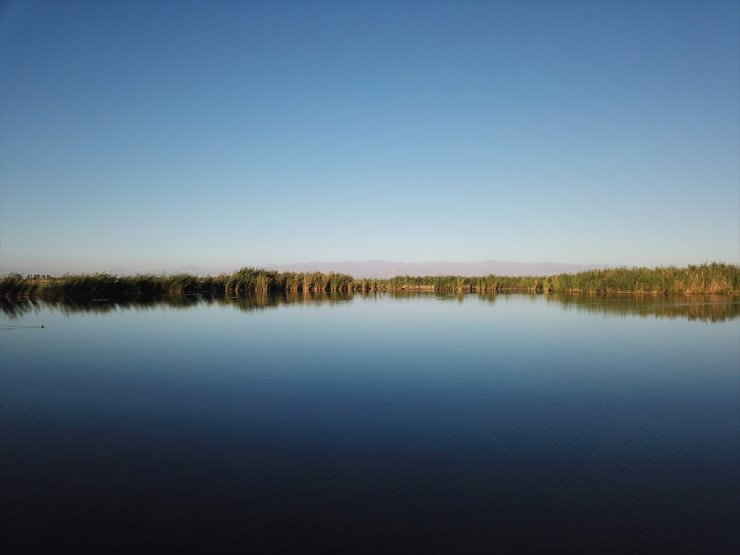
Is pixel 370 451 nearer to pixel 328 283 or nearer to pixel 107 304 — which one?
pixel 107 304

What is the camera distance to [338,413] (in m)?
6.15

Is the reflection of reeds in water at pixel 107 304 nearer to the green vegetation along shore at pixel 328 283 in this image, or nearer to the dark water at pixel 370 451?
the green vegetation along shore at pixel 328 283

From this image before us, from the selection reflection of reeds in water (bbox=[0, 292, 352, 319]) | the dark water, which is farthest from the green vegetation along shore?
the dark water

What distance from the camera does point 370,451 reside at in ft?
16.0

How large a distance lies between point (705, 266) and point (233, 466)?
37123 mm

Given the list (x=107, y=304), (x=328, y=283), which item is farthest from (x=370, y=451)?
(x=328, y=283)

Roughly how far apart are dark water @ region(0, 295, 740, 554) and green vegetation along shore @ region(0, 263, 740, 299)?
76.4ft

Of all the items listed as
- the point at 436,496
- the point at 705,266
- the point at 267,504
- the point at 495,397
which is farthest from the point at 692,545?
the point at 705,266

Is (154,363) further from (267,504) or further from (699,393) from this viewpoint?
(699,393)

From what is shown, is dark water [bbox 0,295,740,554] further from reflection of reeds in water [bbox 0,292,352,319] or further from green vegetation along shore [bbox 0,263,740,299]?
green vegetation along shore [bbox 0,263,740,299]

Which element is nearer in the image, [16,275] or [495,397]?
[495,397]

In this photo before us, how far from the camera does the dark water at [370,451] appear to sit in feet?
11.1

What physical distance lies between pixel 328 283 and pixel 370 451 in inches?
1569

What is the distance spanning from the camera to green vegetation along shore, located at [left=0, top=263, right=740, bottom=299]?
30.9 metres
